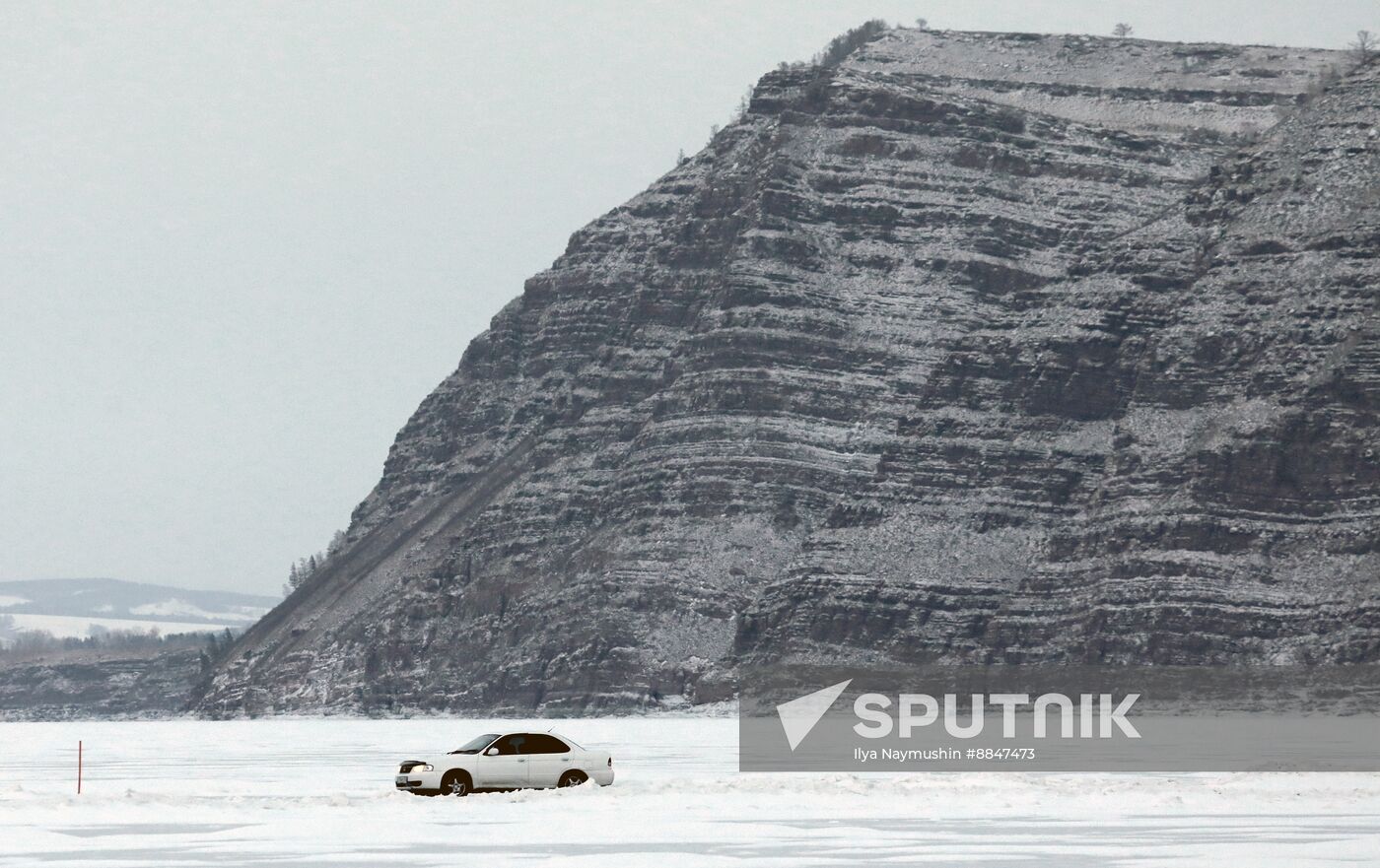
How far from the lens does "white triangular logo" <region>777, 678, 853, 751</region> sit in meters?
111

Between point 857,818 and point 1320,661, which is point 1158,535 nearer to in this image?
point 1320,661

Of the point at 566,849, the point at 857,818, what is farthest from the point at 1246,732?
the point at 566,849

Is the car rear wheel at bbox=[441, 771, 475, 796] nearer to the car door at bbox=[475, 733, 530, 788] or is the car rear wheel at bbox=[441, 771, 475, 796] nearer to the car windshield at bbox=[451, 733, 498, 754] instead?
the car door at bbox=[475, 733, 530, 788]

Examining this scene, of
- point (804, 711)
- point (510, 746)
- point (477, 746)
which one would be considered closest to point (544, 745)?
point (510, 746)

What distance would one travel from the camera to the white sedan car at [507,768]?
59656mm

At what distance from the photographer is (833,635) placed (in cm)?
19388

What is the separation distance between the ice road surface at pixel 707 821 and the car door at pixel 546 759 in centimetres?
42

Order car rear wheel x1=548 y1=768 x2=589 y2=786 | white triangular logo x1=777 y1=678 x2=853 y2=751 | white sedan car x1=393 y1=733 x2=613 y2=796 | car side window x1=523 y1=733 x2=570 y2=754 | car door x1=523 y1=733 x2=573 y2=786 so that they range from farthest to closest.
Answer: white triangular logo x1=777 y1=678 x2=853 y2=751 → car rear wheel x1=548 y1=768 x2=589 y2=786 → car side window x1=523 y1=733 x2=570 y2=754 → car door x1=523 y1=733 x2=573 y2=786 → white sedan car x1=393 y1=733 x2=613 y2=796

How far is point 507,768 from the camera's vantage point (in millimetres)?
60156

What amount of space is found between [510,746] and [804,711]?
87137 millimetres

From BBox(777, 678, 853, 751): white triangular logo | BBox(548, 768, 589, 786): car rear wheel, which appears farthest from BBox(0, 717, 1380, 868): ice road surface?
BBox(777, 678, 853, 751): white triangular logo

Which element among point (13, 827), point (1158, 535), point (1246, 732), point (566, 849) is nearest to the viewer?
point (566, 849)

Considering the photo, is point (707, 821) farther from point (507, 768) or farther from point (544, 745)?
point (544, 745)

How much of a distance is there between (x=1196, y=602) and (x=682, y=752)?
316ft
